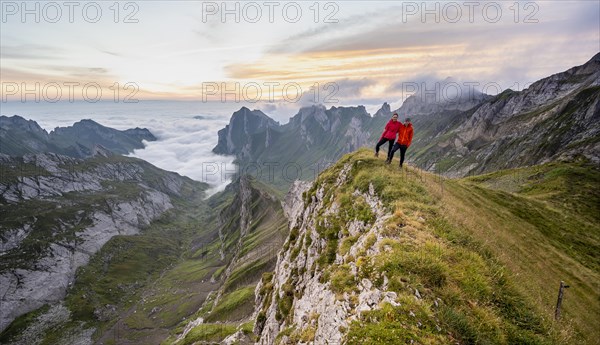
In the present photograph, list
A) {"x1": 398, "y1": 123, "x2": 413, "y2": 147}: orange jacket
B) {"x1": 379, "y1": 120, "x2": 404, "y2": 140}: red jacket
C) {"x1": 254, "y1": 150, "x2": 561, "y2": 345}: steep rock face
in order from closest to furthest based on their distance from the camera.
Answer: {"x1": 254, "y1": 150, "x2": 561, "y2": 345}: steep rock face, {"x1": 398, "y1": 123, "x2": 413, "y2": 147}: orange jacket, {"x1": 379, "y1": 120, "x2": 404, "y2": 140}: red jacket

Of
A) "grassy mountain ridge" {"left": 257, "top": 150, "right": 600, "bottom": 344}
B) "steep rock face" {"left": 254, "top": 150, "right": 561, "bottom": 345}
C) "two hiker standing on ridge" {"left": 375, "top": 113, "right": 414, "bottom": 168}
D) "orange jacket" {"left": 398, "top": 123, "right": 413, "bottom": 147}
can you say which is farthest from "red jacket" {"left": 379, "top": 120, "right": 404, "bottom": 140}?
"steep rock face" {"left": 254, "top": 150, "right": 561, "bottom": 345}

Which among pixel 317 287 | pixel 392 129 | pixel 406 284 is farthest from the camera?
pixel 392 129

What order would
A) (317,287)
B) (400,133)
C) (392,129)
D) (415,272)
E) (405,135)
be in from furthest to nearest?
(392,129) → (400,133) → (405,135) → (317,287) → (415,272)

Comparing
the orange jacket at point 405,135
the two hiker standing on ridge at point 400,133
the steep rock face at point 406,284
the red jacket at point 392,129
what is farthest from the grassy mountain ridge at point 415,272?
the red jacket at point 392,129

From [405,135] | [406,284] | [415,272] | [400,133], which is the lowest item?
[406,284]

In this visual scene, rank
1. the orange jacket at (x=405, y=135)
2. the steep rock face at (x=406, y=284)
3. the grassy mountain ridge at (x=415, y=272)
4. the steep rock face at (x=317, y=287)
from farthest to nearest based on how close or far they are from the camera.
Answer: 1. the orange jacket at (x=405, y=135)
2. the steep rock face at (x=317, y=287)
3. the grassy mountain ridge at (x=415, y=272)
4. the steep rock face at (x=406, y=284)

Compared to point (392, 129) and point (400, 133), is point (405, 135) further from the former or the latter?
point (392, 129)

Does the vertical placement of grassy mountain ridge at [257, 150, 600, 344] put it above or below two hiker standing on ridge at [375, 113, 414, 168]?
below

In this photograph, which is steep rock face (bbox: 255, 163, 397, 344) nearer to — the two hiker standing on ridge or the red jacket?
the two hiker standing on ridge

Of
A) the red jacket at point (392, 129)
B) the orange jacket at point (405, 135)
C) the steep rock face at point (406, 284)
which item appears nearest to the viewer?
the steep rock face at point (406, 284)

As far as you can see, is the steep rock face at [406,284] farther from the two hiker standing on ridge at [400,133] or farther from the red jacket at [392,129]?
the red jacket at [392,129]

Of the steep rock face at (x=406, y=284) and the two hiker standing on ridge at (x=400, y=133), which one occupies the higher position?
the two hiker standing on ridge at (x=400, y=133)

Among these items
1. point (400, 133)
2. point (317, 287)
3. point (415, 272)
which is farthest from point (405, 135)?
point (415, 272)

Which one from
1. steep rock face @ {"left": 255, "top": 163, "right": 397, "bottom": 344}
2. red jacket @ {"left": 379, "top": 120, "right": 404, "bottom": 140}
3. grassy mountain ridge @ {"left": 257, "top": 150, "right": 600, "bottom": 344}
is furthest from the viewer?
red jacket @ {"left": 379, "top": 120, "right": 404, "bottom": 140}
